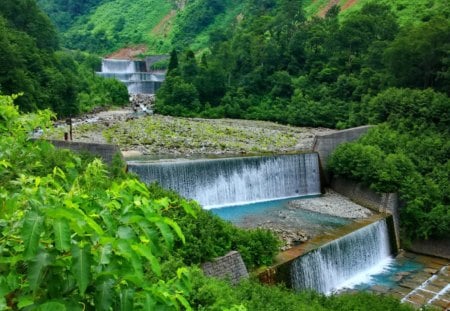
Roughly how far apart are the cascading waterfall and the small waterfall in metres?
29.6

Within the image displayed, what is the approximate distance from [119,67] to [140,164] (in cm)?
3374

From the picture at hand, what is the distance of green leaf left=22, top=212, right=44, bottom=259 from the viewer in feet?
5.51

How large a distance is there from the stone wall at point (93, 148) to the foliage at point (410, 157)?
8.04 meters

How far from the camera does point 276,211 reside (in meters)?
14.3

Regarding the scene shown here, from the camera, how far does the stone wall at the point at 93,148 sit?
12.7 m

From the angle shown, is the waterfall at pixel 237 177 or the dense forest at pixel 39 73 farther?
the dense forest at pixel 39 73

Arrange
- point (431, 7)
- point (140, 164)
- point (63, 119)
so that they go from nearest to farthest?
point (140, 164) < point (63, 119) < point (431, 7)

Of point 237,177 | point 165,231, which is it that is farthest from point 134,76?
point 165,231

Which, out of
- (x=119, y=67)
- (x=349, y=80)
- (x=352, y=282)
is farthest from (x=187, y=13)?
(x=352, y=282)

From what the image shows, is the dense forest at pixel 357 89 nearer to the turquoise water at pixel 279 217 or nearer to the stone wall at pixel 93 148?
the turquoise water at pixel 279 217

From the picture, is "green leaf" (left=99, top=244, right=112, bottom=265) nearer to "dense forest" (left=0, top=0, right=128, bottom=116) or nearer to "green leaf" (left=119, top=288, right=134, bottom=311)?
"green leaf" (left=119, top=288, right=134, bottom=311)

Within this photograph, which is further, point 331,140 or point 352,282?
point 331,140

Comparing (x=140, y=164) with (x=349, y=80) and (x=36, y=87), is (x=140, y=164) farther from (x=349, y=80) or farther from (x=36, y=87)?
(x=349, y=80)

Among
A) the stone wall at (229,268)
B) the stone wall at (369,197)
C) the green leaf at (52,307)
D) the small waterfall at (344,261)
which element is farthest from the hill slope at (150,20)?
the green leaf at (52,307)
